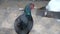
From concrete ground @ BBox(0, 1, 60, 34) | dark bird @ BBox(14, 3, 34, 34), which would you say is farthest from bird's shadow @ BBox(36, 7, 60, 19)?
dark bird @ BBox(14, 3, 34, 34)

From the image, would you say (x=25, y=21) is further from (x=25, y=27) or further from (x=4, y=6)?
(x=4, y=6)

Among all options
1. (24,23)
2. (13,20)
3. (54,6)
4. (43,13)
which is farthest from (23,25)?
(54,6)

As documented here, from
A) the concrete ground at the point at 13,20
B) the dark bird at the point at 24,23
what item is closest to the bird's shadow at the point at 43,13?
the concrete ground at the point at 13,20

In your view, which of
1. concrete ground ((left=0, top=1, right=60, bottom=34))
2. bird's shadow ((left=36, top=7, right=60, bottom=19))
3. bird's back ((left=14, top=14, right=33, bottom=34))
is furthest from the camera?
bird's shadow ((left=36, top=7, right=60, bottom=19))

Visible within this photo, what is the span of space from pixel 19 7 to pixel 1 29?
961mm

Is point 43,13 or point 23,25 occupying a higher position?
point 23,25

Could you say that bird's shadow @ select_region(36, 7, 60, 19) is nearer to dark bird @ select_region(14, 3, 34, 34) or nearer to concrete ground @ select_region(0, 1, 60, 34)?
concrete ground @ select_region(0, 1, 60, 34)

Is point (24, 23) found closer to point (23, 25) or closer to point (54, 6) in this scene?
point (23, 25)

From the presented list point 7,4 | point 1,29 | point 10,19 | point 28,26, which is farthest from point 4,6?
point 28,26

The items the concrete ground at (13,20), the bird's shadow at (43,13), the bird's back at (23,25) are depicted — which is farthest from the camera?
the bird's shadow at (43,13)

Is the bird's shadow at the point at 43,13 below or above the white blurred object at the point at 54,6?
below

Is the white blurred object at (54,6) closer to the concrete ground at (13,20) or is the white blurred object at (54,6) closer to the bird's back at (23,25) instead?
Answer: the concrete ground at (13,20)

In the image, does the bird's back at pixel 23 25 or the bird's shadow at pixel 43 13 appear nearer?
the bird's back at pixel 23 25

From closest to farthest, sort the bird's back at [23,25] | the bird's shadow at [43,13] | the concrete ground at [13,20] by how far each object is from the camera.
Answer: the bird's back at [23,25] < the concrete ground at [13,20] < the bird's shadow at [43,13]
